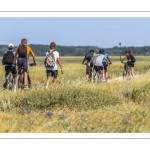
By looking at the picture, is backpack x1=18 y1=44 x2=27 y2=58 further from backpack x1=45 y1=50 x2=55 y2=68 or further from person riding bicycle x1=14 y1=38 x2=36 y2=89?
→ backpack x1=45 y1=50 x2=55 y2=68

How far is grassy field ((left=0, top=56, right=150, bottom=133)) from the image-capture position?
35.0 feet

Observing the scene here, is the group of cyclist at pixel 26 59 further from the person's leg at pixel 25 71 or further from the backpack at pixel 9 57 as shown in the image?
the backpack at pixel 9 57

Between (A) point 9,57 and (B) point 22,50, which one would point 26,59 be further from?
(A) point 9,57

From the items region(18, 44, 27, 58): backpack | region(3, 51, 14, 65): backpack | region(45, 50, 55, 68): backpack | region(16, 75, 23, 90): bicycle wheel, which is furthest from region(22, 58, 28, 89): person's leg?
region(3, 51, 14, 65): backpack

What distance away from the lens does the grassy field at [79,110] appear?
1067 centimetres

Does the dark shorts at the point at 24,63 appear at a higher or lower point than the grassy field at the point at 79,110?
higher

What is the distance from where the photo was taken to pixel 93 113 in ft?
40.0

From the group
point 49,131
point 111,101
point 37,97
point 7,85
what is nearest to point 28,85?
point 7,85

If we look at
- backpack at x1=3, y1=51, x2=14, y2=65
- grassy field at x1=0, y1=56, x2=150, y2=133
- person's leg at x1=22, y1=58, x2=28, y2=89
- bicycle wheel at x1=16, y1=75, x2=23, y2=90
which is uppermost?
backpack at x1=3, y1=51, x2=14, y2=65

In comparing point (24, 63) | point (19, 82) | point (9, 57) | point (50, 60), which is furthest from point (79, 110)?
point (9, 57)

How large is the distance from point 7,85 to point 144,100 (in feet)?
18.4

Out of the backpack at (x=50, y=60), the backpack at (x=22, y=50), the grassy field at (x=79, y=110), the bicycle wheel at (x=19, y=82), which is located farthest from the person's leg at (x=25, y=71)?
the grassy field at (x=79, y=110)

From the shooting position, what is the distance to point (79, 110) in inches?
513
